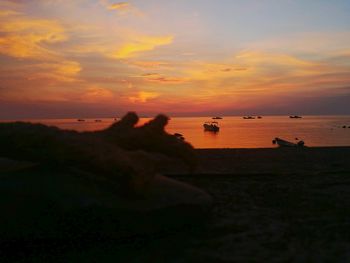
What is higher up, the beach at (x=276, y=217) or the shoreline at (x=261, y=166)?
the shoreline at (x=261, y=166)

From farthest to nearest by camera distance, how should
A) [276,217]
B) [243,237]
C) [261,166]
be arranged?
[261,166] < [276,217] < [243,237]

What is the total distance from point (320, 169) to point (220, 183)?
4.67 m

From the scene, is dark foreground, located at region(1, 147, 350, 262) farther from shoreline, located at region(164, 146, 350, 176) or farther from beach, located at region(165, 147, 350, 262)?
shoreline, located at region(164, 146, 350, 176)

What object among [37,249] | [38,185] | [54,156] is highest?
[54,156]

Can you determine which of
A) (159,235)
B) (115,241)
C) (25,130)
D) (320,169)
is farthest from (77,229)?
(320,169)

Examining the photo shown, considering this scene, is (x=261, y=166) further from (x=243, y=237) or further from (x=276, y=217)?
(x=243, y=237)

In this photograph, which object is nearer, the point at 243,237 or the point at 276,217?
the point at 243,237

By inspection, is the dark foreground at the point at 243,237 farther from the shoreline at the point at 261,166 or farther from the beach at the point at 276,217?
the shoreline at the point at 261,166

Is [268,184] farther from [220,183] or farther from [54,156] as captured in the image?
[54,156]

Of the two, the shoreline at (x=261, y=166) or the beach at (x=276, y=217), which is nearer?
the beach at (x=276, y=217)

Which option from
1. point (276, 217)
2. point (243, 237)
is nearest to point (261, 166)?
point (276, 217)

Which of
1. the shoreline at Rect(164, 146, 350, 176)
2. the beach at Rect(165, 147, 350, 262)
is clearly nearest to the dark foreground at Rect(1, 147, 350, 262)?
the beach at Rect(165, 147, 350, 262)

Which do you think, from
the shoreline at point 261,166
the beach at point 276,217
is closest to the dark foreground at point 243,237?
the beach at point 276,217

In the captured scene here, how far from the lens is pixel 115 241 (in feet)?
20.5
